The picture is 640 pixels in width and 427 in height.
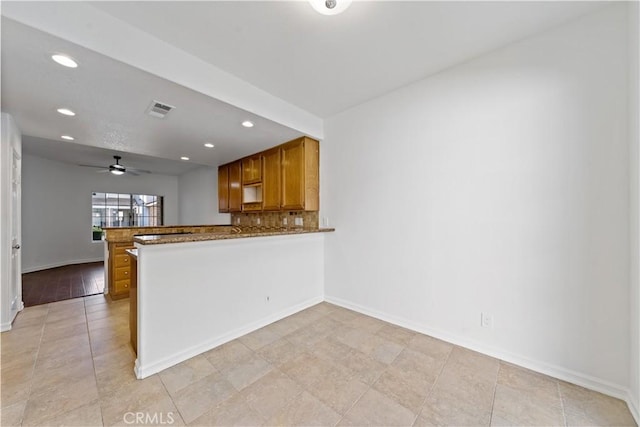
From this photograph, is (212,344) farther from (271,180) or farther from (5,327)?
(271,180)

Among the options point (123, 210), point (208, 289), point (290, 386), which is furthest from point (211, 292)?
point (123, 210)

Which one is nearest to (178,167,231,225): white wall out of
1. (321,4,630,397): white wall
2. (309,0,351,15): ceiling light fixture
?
(321,4,630,397): white wall

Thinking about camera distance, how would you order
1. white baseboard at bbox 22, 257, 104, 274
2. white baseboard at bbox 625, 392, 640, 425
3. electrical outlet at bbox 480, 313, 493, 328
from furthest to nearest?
white baseboard at bbox 22, 257, 104, 274 → electrical outlet at bbox 480, 313, 493, 328 → white baseboard at bbox 625, 392, 640, 425

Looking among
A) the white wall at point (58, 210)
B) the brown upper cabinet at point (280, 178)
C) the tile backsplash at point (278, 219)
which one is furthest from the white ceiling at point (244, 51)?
the white wall at point (58, 210)

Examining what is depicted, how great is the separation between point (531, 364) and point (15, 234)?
5.54 m

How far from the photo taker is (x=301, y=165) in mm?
3486

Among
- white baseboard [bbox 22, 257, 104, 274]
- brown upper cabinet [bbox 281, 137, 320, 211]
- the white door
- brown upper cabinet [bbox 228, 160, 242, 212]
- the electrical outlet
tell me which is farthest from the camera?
white baseboard [bbox 22, 257, 104, 274]

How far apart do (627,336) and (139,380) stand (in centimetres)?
344

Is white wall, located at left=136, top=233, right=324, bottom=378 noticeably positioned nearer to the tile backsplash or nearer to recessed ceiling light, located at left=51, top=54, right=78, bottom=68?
the tile backsplash

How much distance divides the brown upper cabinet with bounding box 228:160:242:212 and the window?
438cm

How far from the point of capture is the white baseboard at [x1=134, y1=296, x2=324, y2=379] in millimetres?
1889

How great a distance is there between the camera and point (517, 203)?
2010mm

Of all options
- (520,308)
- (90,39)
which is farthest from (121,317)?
(520,308)

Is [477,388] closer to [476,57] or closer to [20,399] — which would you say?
[476,57]
